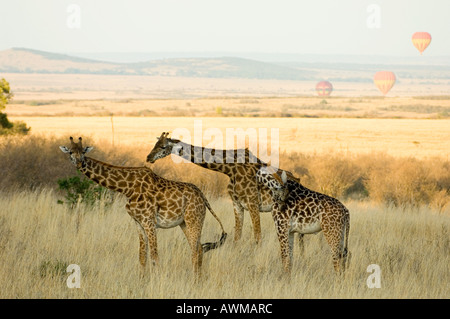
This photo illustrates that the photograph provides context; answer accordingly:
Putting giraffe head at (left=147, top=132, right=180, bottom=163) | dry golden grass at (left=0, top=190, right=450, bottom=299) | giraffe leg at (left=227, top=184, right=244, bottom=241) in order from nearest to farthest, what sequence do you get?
dry golden grass at (left=0, top=190, right=450, bottom=299)
giraffe head at (left=147, top=132, right=180, bottom=163)
giraffe leg at (left=227, top=184, right=244, bottom=241)

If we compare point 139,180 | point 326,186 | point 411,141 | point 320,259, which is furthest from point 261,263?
point 411,141

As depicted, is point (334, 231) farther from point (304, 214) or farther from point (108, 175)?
point (108, 175)

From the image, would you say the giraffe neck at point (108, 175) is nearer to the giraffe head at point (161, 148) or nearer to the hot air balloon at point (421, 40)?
the giraffe head at point (161, 148)

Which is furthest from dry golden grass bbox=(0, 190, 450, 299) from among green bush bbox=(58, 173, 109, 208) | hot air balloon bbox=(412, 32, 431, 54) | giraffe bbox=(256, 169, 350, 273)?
hot air balloon bbox=(412, 32, 431, 54)

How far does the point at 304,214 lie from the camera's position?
31.2 ft

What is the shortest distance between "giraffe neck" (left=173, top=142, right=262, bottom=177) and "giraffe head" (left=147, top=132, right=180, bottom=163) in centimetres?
21

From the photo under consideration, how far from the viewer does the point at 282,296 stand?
353 inches

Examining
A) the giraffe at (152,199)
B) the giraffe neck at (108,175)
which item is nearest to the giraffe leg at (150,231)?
the giraffe at (152,199)

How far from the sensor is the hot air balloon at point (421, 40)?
13620cm

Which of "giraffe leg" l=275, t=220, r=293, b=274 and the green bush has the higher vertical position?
"giraffe leg" l=275, t=220, r=293, b=274

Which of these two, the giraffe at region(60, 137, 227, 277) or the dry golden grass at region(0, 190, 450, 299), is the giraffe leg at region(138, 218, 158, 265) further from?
the dry golden grass at region(0, 190, 450, 299)

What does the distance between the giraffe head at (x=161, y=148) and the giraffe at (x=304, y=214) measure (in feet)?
5.93

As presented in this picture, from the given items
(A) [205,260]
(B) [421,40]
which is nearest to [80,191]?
(A) [205,260]

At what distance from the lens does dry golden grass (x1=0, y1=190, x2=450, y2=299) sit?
9219mm
